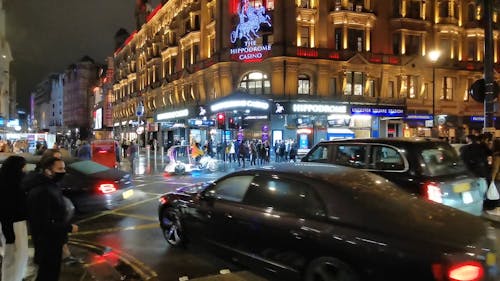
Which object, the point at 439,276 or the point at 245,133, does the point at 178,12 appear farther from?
the point at 439,276

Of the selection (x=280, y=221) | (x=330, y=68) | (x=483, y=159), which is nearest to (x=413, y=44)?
(x=330, y=68)

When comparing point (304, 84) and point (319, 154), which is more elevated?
point (304, 84)

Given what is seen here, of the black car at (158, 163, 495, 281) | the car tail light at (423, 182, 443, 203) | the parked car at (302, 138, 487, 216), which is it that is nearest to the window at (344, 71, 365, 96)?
the parked car at (302, 138, 487, 216)

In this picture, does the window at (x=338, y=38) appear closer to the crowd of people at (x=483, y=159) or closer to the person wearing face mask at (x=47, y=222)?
the crowd of people at (x=483, y=159)

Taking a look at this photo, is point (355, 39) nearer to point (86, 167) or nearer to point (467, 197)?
point (86, 167)

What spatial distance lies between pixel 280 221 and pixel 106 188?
577 cm

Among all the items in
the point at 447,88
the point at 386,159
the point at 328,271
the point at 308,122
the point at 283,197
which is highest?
the point at 447,88

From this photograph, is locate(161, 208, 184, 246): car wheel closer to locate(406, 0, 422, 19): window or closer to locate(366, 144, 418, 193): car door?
locate(366, 144, 418, 193): car door

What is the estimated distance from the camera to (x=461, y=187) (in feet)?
23.2

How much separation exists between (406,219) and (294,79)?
29576mm

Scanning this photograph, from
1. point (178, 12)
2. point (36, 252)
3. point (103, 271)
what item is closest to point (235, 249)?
point (103, 271)

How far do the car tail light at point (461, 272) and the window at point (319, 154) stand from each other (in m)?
4.74

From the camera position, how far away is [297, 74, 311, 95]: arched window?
3406cm

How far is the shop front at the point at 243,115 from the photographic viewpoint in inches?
1145
